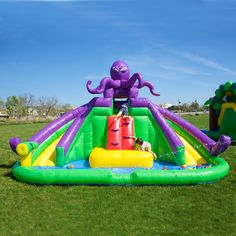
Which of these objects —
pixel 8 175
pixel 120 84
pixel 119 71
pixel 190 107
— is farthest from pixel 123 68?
pixel 190 107

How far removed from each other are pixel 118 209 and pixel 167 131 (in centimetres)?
283

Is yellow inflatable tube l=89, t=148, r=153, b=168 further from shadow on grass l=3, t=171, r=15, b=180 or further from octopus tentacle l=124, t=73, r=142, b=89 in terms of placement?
octopus tentacle l=124, t=73, r=142, b=89

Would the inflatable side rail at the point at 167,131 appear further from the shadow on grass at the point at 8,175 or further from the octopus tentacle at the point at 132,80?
the shadow on grass at the point at 8,175

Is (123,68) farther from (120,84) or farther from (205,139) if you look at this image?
(205,139)

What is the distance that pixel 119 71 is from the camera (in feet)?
25.6

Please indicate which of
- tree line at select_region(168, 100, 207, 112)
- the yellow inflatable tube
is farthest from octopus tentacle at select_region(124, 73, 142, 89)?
tree line at select_region(168, 100, 207, 112)

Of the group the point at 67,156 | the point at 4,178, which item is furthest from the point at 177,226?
the point at 4,178

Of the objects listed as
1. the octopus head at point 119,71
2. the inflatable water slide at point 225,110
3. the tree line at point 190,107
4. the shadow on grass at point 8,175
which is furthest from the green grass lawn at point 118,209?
the tree line at point 190,107

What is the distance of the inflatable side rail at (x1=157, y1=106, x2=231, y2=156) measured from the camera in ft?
20.2

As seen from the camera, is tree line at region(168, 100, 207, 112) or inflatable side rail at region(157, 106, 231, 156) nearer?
inflatable side rail at region(157, 106, 231, 156)

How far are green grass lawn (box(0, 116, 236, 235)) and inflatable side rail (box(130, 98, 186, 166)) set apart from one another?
102 centimetres

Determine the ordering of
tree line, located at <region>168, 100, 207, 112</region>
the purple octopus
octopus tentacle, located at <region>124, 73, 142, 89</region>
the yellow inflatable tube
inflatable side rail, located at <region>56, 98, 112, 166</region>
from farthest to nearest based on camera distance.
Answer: tree line, located at <region>168, 100, 207, 112</region> < the purple octopus < octopus tentacle, located at <region>124, 73, 142, 89</region> < inflatable side rail, located at <region>56, 98, 112, 166</region> < the yellow inflatable tube

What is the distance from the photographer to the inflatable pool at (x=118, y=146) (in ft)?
18.4

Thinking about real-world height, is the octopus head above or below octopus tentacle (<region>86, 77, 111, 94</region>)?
above
